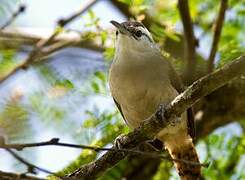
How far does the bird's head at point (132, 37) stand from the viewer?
4.20 meters

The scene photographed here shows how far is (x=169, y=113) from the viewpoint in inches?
117

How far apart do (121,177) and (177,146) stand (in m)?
0.91

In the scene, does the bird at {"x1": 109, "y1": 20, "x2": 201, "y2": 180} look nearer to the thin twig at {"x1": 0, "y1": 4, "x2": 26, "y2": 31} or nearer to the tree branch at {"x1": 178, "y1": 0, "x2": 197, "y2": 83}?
the tree branch at {"x1": 178, "y1": 0, "x2": 197, "y2": 83}

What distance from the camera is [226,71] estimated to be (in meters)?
2.61

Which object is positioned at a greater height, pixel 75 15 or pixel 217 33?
pixel 75 15

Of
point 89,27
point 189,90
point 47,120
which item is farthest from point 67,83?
point 189,90

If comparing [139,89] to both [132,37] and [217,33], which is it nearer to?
[132,37]

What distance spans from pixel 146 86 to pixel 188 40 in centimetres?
96

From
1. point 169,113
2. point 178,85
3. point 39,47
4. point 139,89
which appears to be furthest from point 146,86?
point 169,113

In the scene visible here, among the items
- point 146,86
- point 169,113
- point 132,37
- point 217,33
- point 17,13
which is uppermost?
point 132,37

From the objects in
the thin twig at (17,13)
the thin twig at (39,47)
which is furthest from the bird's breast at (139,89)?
the thin twig at (17,13)

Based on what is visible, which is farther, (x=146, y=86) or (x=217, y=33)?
(x=217, y=33)

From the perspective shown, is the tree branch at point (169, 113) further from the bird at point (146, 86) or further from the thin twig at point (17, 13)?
the thin twig at point (17, 13)

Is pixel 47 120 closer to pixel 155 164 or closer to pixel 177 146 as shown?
pixel 177 146
